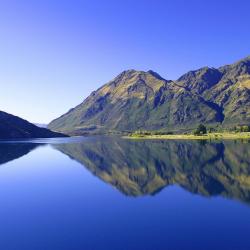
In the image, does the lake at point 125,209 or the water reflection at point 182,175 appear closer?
the lake at point 125,209

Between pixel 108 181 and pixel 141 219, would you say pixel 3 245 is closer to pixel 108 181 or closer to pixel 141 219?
pixel 141 219

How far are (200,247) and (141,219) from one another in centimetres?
1655

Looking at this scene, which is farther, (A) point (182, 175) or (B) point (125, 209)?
(A) point (182, 175)

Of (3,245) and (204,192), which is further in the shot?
(204,192)

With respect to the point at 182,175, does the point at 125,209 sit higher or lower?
lower

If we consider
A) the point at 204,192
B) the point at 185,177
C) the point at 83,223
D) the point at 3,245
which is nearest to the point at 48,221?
the point at 83,223

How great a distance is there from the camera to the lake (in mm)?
47906

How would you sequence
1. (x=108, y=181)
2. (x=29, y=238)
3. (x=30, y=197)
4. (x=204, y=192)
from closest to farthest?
(x=29, y=238) < (x=30, y=197) < (x=204, y=192) < (x=108, y=181)

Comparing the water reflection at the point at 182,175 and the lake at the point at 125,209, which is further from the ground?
the water reflection at the point at 182,175

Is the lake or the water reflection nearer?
the lake

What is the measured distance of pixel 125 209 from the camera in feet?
224

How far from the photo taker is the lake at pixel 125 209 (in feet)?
157

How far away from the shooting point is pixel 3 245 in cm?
4622

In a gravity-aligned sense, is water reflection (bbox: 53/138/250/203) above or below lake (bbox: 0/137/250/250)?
above
